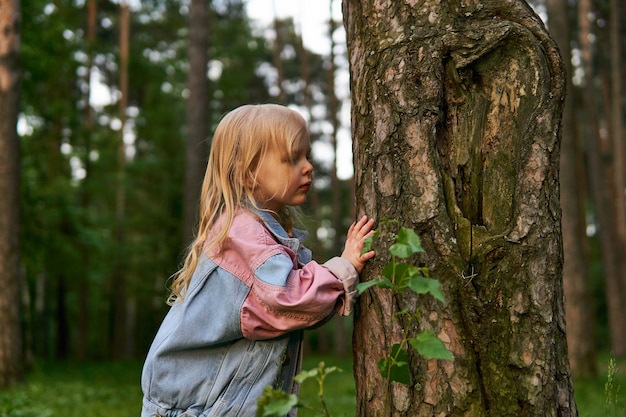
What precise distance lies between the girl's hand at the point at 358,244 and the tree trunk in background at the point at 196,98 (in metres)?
9.08

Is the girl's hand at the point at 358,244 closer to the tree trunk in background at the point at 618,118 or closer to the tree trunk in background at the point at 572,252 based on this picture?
the tree trunk in background at the point at 572,252

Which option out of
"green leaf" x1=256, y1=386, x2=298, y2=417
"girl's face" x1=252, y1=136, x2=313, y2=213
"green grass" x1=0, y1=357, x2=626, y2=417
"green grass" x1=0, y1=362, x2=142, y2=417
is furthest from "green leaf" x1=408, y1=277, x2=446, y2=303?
"green grass" x1=0, y1=362, x2=142, y2=417

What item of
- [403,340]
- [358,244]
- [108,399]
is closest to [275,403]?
[403,340]

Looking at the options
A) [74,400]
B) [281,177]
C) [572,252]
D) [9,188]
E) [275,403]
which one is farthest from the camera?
[572,252]

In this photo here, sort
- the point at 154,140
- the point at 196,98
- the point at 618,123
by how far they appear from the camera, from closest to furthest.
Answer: the point at 196,98 < the point at 618,123 < the point at 154,140

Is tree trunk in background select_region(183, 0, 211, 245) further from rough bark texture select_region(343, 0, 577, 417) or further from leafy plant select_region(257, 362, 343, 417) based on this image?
leafy plant select_region(257, 362, 343, 417)

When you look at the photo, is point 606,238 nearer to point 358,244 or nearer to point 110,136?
point 110,136

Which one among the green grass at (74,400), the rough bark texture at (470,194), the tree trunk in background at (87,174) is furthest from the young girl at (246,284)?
the tree trunk in background at (87,174)

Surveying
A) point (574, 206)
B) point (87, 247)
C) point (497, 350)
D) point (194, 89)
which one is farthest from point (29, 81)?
point (497, 350)

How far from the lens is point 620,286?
16828 millimetres

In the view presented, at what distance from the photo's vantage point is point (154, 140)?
2020cm

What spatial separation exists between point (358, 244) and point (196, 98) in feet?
31.2

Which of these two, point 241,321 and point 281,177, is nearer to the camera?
point 241,321

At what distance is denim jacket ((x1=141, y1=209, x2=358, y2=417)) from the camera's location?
93.2 inches
